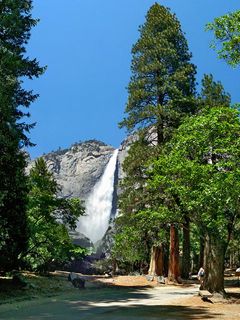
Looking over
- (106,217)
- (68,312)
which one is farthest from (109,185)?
(68,312)

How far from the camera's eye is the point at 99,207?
98.7 metres

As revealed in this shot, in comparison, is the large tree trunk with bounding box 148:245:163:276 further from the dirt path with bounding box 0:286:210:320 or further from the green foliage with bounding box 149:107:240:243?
the dirt path with bounding box 0:286:210:320

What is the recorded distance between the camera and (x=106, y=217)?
96125 millimetres

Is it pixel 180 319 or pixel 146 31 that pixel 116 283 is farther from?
pixel 146 31

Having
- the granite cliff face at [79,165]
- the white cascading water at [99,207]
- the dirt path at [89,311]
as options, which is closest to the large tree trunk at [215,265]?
the dirt path at [89,311]

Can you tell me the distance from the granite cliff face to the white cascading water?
311cm

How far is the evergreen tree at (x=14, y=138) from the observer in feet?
62.8

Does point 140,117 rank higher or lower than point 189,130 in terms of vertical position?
higher

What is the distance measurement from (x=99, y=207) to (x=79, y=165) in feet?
77.8

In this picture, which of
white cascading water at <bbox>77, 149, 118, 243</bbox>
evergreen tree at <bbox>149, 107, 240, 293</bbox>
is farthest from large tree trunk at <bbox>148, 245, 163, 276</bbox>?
white cascading water at <bbox>77, 149, 118, 243</bbox>

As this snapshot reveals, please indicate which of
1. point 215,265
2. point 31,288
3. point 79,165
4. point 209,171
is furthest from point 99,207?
point 209,171

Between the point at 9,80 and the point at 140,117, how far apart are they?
49.7 feet

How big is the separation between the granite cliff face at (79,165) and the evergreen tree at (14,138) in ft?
272

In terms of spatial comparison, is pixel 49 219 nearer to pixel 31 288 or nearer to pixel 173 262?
pixel 31 288
